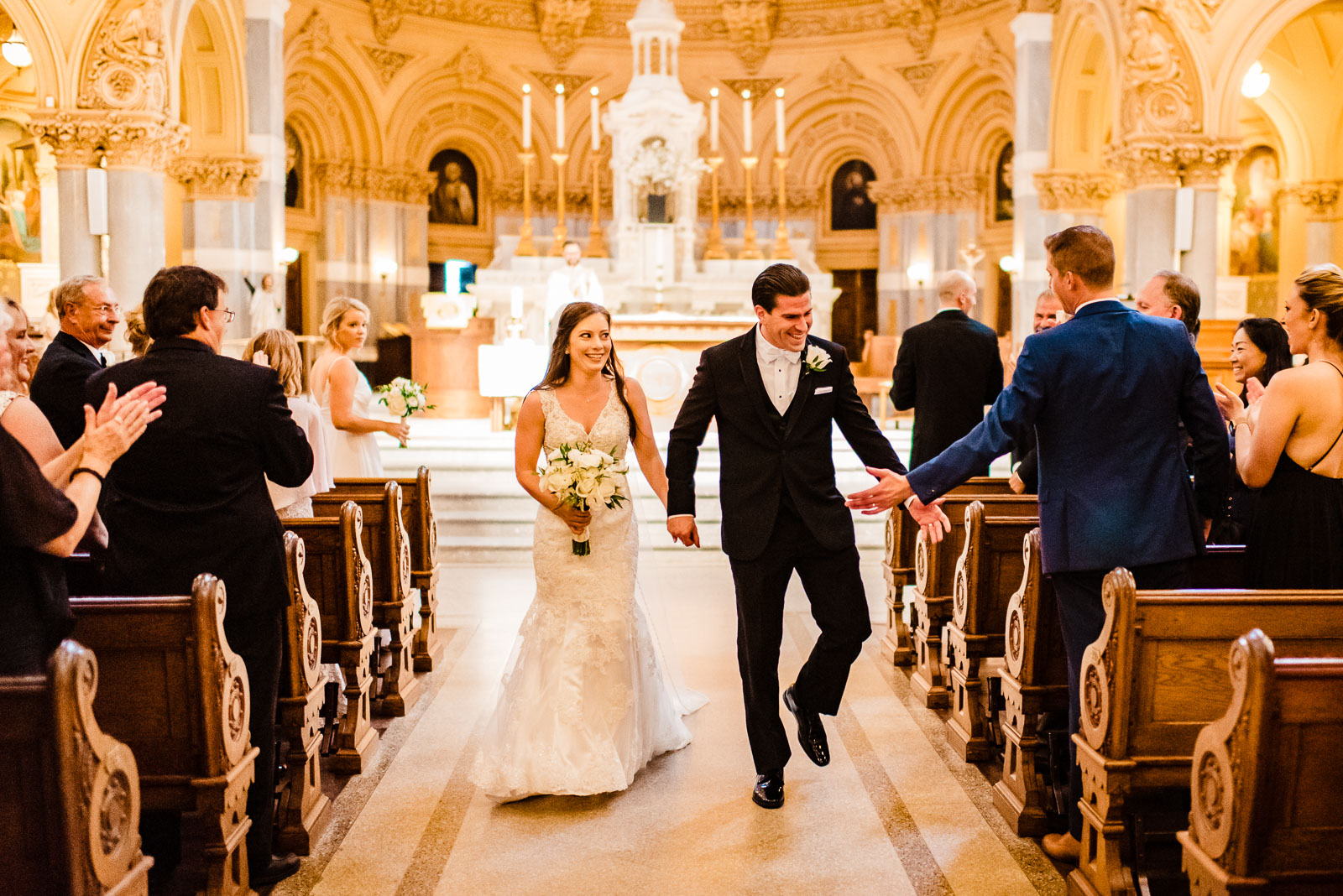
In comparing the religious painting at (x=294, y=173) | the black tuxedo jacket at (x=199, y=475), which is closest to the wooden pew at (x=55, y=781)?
the black tuxedo jacket at (x=199, y=475)

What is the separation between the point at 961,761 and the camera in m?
4.57

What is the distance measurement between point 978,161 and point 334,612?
676 inches

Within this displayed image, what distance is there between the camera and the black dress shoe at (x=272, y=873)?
348 cm

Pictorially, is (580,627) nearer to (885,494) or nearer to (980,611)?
(885,494)

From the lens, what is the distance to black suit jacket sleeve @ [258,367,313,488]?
325 centimetres

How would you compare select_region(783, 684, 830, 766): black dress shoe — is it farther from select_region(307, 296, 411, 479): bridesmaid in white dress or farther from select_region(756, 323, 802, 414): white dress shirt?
select_region(307, 296, 411, 479): bridesmaid in white dress

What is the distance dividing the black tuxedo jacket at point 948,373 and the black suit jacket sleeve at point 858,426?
84.2 inches

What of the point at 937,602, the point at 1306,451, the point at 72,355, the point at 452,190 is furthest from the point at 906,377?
the point at 452,190

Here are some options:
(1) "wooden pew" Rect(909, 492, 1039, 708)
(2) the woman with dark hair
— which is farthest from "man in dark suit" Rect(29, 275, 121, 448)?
(2) the woman with dark hair

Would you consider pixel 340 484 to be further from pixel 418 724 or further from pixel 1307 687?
pixel 1307 687

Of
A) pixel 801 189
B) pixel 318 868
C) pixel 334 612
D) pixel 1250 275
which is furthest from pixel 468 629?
pixel 801 189

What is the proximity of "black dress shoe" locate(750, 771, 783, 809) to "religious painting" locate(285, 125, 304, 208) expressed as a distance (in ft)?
53.8

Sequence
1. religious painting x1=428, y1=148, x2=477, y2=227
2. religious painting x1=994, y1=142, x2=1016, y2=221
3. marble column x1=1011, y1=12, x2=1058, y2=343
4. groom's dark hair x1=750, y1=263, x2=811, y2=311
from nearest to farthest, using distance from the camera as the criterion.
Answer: groom's dark hair x1=750, y1=263, x2=811, y2=311 → marble column x1=1011, y1=12, x2=1058, y2=343 → religious painting x1=994, y1=142, x2=1016, y2=221 → religious painting x1=428, y1=148, x2=477, y2=227

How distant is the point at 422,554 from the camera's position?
6.14m
